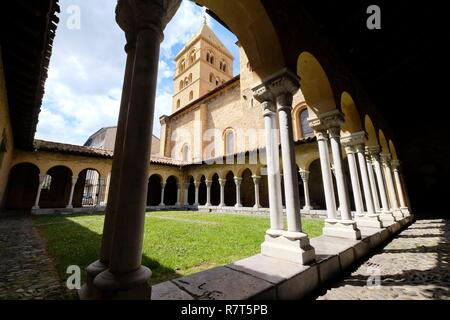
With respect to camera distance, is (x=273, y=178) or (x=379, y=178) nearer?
(x=273, y=178)

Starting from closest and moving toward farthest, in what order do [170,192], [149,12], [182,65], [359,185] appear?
[149,12], [359,185], [170,192], [182,65]

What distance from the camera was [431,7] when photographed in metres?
4.44

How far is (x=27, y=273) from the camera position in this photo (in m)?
3.03

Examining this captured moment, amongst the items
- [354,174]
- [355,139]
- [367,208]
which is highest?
[355,139]

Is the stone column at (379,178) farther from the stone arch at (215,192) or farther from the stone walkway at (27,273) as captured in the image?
the stone arch at (215,192)

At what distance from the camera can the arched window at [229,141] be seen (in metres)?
19.5

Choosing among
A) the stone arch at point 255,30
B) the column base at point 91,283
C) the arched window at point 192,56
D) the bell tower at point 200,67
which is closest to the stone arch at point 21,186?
the column base at point 91,283

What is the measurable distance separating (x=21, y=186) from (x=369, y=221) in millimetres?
20550

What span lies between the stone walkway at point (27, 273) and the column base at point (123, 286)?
1.43m

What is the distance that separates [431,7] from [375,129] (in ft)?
12.0

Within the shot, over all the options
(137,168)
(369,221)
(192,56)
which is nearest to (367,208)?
(369,221)

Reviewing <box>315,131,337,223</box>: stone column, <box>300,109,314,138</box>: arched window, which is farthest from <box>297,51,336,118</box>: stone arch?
<box>300,109,314,138</box>: arched window

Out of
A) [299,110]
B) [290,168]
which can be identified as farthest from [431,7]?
[299,110]

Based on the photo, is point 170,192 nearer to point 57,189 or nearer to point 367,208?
point 57,189
